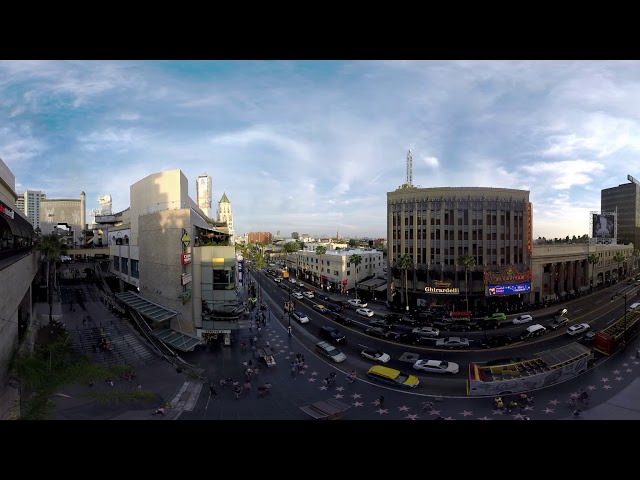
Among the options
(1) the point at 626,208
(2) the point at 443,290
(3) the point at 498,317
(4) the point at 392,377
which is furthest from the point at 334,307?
(1) the point at 626,208

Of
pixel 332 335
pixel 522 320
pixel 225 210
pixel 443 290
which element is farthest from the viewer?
pixel 225 210

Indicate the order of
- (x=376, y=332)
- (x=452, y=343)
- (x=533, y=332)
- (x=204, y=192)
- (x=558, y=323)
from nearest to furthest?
1. (x=452, y=343)
2. (x=533, y=332)
3. (x=558, y=323)
4. (x=376, y=332)
5. (x=204, y=192)

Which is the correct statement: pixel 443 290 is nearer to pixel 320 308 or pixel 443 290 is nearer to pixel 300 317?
pixel 320 308

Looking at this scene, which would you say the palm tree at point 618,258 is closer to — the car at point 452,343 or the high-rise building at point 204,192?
the car at point 452,343

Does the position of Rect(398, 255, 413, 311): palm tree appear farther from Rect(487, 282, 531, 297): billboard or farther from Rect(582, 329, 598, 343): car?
Rect(582, 329, 598, 343): car

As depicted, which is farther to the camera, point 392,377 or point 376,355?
point 376,355

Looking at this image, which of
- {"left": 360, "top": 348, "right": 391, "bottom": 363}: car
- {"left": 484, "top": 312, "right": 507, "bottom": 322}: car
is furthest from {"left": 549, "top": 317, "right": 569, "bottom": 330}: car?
{"left": 360, "top": 348, "right": 391, "bottom": 363}: car
